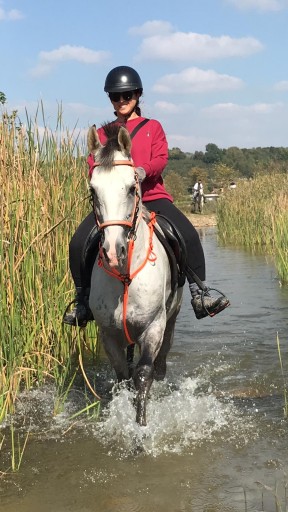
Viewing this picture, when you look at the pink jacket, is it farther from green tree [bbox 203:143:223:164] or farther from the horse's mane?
green tree [bbox 203:143:223:164]

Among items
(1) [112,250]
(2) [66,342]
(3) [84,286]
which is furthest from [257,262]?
(1) [112,250]

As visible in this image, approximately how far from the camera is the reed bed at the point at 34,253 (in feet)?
17.3

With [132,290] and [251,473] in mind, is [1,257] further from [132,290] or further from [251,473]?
[251,473]

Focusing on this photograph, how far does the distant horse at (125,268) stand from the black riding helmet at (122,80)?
653 millimetres

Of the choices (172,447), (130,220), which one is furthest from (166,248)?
(172,447)

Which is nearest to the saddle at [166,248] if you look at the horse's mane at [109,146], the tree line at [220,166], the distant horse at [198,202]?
the horse's mane at [109,146]

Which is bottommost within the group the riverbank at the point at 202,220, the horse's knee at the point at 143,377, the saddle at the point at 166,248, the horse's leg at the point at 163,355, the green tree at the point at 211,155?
A: the riverbank at the point at 202,220

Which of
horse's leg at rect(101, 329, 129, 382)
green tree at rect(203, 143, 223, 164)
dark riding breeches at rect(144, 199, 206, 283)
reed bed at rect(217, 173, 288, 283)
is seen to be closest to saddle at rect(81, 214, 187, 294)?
dark riding breeches at rect(144, 199, 206, 283)

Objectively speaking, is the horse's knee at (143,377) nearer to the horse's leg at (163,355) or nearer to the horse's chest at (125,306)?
the horse's chest at (125,306)

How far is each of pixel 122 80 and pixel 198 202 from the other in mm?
32072

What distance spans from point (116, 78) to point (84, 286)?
68.9 inches

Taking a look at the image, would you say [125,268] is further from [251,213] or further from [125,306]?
[251,213]

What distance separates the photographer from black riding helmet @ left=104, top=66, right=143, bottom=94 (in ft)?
16.9

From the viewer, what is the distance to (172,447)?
15.5 feet
